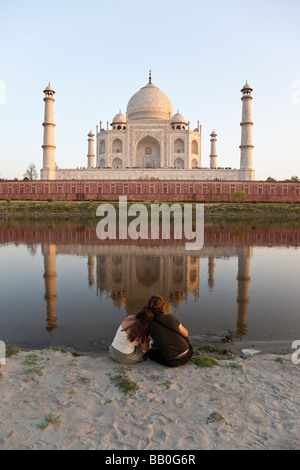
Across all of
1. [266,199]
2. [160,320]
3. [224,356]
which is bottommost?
[224,356]

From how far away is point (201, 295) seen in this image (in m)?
8.25

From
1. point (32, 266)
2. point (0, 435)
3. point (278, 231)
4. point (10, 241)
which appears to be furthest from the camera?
point (278, 231)

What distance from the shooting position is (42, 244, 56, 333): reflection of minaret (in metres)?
6.50

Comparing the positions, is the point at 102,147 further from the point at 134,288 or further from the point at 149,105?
the point at 134,288

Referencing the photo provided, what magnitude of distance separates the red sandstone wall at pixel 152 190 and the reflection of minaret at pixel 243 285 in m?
24.0

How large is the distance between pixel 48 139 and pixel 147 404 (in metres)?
39.4

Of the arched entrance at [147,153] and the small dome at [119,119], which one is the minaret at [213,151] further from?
the small dome at [119,119]

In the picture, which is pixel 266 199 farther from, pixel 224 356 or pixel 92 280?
pixel 224 356

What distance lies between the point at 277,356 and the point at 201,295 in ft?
11.4

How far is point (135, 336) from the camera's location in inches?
170

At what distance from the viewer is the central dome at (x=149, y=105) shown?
1898 inches

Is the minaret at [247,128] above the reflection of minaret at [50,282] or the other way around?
above

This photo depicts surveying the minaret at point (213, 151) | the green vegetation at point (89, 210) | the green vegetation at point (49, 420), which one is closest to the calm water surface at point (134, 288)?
the green vegetation at point (49, 420)
